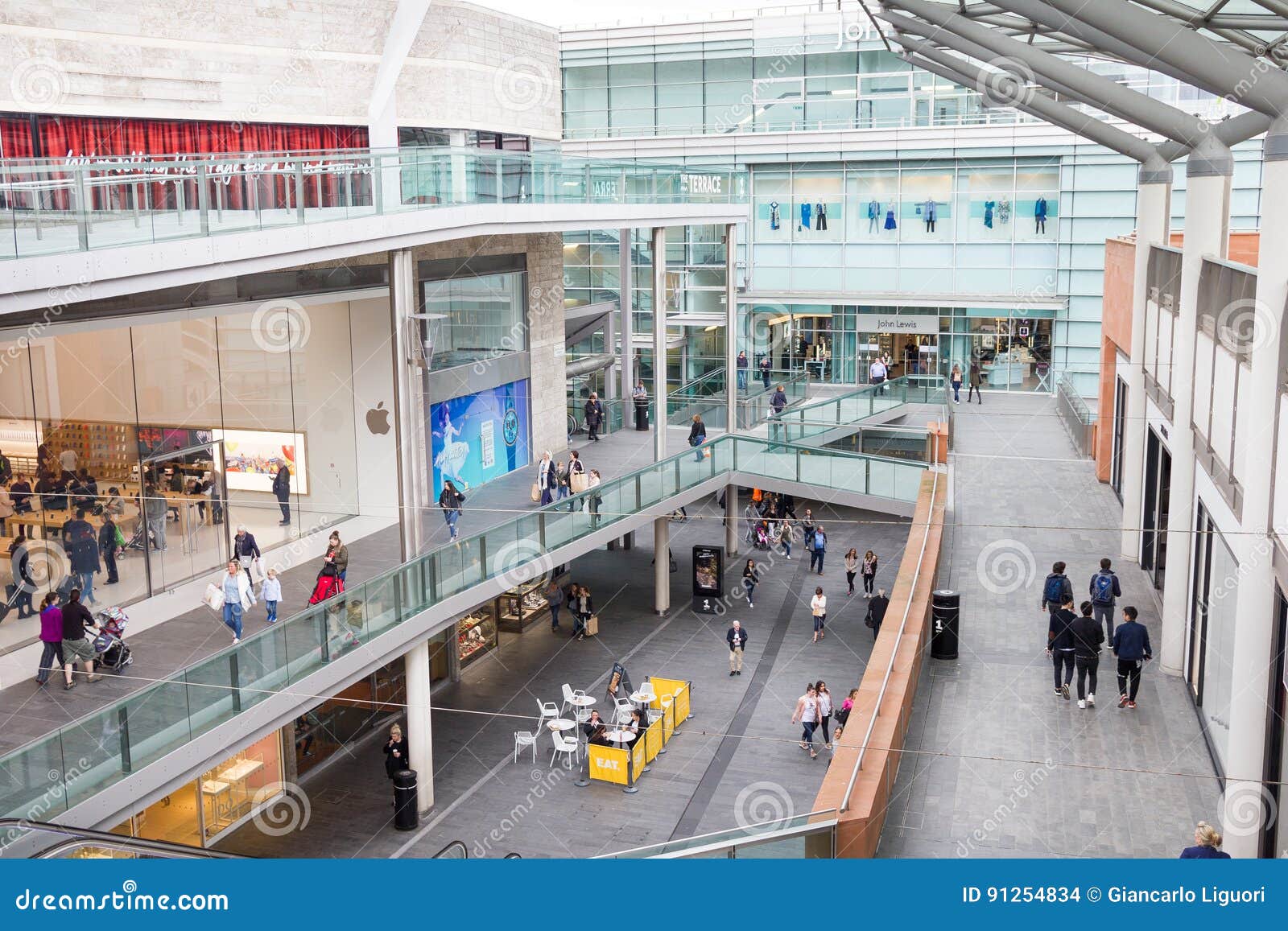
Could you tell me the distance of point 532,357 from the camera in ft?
87.4

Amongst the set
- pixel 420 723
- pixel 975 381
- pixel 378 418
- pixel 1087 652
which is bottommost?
pixel 420 723

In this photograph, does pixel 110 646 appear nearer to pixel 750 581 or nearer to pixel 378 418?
pixel 378 418

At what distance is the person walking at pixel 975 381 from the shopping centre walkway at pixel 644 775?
1003 cm

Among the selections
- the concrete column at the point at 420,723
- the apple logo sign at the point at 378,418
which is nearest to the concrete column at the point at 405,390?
the concrete column at the point at 420,723

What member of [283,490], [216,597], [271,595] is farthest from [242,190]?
[283,490]

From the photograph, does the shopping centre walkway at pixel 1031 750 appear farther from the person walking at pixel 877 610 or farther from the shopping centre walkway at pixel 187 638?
the shopping centre walkway at pixel 187 638

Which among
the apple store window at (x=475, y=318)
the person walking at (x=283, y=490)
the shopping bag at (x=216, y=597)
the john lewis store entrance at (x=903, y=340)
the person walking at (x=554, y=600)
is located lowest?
the person walking at (x=554, y=600)

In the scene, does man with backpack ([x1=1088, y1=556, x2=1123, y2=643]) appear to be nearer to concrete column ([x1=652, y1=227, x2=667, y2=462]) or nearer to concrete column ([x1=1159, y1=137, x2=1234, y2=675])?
concrete column ([x1=1159, y1=137, x2=1234, y2=675])

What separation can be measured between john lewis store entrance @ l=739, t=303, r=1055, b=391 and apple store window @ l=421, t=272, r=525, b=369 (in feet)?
56.1

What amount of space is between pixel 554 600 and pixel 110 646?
13.2 m

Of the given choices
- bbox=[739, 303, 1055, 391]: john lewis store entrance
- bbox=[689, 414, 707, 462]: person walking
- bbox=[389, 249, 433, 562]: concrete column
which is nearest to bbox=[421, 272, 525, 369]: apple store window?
bbox=[389, 249, 433, 562]: concrete column

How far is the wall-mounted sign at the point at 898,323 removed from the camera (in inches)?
1570

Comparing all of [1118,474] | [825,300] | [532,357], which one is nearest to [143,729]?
[532,357]

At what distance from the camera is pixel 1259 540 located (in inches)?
419
